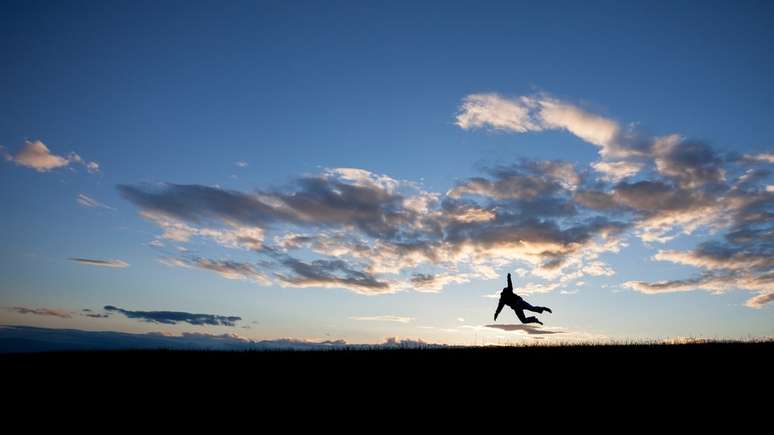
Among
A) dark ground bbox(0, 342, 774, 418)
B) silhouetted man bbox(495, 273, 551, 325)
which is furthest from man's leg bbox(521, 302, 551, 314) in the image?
dark ground bbox(0, 342, 774, 418)

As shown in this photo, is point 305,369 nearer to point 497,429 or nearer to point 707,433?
point 497,429

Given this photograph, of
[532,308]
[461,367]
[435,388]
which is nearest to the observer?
[435,388]

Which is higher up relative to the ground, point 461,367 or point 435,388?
point 461,367

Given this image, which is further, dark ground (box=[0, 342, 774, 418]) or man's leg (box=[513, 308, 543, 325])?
man's leg (box=[513, 308, 543, 325])

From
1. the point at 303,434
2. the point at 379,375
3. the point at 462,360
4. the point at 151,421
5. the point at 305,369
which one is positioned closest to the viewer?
the point at 303,434

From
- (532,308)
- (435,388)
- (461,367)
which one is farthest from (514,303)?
(435,388)

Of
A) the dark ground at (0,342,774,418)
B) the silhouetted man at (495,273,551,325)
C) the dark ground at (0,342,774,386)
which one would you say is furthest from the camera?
the silhouetted man at (495,273,551,325)

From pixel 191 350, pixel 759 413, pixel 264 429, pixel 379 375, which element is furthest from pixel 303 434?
pixel 191 350

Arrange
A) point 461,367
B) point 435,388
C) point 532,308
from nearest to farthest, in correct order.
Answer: point 435,388
point 461,367
point 532,308

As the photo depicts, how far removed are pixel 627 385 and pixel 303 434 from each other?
9.99 meters

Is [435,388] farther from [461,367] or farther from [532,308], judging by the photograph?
[532,308]

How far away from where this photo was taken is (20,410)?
48.4ft

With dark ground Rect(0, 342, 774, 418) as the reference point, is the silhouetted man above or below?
above

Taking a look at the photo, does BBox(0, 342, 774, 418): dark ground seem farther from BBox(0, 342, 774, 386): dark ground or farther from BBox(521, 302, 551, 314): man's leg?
BBox(521, 302, 551, 314): man's leg
